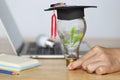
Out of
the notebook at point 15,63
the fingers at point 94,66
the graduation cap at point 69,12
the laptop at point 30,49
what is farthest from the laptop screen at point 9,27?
the fingers at point 94,66

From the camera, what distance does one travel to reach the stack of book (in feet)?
Answer: 3.15

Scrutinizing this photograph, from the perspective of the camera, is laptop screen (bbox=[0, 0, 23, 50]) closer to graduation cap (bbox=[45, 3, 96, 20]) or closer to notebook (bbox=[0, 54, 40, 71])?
notebook (bbox=[0, 54, 40, 71])

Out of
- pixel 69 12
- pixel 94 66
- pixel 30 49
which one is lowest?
pixel 30 49

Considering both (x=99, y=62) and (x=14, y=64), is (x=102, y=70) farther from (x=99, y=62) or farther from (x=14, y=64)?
(x=14, y=64)

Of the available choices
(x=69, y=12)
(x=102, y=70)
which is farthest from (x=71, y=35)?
(x=102, y=70)

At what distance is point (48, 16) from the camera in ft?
5.32

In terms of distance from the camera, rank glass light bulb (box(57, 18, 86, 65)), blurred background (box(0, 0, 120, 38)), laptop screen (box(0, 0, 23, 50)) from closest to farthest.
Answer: glass light bulb (box(57, 18, 86, 65)) → laptop screen (box(0, 0, 23, 50)) → blurred background (box(0, 0, 120, 38))

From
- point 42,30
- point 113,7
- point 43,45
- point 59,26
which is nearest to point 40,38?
point 43,45

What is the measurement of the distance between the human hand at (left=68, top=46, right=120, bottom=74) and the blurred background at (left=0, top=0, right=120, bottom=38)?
0.61 m

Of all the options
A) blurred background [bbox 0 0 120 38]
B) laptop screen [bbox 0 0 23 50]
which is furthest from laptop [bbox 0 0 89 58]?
blurred background [bbox 0 0 120 38]

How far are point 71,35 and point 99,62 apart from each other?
0.54 feet

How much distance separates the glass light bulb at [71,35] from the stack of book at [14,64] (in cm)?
12

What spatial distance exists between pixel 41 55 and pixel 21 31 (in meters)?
0.45

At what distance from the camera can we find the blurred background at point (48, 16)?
161cm
